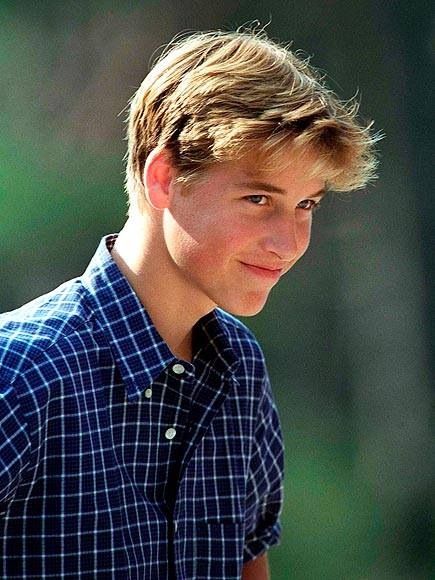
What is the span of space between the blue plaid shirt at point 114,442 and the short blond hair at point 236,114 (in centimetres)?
19

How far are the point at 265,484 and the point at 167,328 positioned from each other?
368 millimetres

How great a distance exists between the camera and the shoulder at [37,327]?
1431mm

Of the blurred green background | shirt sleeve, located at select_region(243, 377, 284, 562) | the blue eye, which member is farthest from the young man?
the blurred green background

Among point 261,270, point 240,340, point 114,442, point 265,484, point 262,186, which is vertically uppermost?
point 262,186

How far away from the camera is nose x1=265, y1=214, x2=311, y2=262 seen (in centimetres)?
152

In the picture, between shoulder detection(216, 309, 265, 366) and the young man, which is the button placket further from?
shoulder detection(216, 309, 265, 366)

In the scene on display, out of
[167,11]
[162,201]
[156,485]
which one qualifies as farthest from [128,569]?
[167,11]

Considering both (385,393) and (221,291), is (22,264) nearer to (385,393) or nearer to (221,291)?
(385,393)

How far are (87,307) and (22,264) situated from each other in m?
1.17

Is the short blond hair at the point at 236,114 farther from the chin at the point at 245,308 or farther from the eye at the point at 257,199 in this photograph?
the chin at the point at 245,308

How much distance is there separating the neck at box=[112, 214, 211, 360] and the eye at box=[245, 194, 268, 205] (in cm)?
14

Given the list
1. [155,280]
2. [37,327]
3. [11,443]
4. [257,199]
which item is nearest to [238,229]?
[257,199]

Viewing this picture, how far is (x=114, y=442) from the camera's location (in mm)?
1511

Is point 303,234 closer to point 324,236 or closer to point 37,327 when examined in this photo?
point 37,327
